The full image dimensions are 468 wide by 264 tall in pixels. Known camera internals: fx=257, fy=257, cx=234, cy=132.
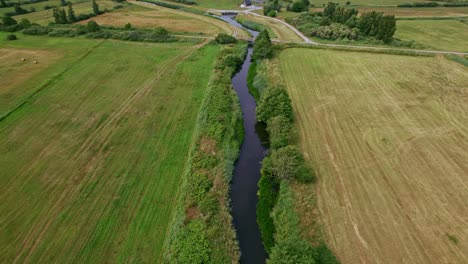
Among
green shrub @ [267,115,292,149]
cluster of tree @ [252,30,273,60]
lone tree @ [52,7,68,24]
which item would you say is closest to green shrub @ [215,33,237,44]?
cluster of tree @ [252,30,273,60]

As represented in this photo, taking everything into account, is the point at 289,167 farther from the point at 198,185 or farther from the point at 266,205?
the point at 198,185

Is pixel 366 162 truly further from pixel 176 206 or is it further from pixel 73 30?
pixel 73 30

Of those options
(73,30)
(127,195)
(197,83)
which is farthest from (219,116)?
(73,30)

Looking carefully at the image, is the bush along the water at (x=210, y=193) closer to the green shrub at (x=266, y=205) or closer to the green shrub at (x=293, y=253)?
the green shrub at (x=266, y=205)

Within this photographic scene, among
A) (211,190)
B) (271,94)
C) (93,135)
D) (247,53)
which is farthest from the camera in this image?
(247,53)

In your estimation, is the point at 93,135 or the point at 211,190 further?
the point at 93,135
